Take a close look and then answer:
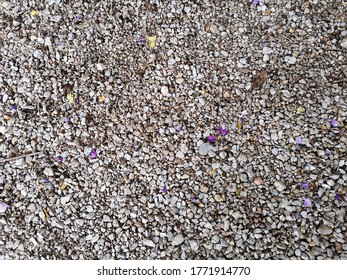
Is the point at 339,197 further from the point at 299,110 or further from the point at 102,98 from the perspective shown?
the point at 102,98

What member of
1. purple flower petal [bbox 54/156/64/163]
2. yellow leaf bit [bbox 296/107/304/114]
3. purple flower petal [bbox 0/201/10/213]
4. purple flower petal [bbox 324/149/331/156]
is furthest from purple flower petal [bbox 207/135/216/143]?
purple flower petal [bbox 0/201/10/213]

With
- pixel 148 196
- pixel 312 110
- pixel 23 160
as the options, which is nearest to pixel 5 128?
pixel 23 160

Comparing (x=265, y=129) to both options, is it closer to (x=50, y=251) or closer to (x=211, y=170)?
(x=211, y=170)

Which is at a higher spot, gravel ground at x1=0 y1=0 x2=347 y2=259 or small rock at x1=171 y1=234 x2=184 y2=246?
gravel ground at x1=0 y1=0 x2=347 y2=259

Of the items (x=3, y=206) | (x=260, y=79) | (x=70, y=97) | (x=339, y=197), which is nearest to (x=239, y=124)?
(x=260, y=79)

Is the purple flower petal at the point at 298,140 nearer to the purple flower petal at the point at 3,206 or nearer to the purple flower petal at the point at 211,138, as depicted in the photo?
the purple flower petal at the point at 211,138

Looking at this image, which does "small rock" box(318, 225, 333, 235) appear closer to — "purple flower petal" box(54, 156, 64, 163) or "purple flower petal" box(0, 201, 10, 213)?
"purple flower petal" box(54, 156, 64, 163)

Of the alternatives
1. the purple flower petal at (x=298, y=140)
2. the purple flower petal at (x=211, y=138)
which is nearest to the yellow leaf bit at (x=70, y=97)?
the purple flower petal at (x=211, y=138)
